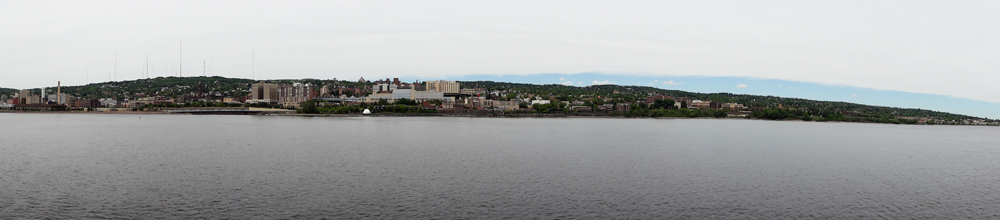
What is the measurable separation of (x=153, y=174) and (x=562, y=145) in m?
Result: 29.8

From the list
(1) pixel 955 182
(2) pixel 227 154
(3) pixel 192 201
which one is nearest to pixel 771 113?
(1) pixel 955 182

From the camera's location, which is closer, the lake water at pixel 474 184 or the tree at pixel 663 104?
the lake water at pixel 474 184

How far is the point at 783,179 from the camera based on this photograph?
29641 millimetres

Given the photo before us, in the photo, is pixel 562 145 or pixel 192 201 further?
pixel 562 145

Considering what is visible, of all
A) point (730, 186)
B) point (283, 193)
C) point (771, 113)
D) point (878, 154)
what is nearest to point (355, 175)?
point (283, 193)

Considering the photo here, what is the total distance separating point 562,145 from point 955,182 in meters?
26.0

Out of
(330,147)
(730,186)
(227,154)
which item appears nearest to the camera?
(730,186)

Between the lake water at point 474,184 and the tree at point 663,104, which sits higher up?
the tree at point 663,104

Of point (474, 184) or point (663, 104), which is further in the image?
point (663, 104)

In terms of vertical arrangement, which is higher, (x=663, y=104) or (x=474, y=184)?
(x=663, y=104)

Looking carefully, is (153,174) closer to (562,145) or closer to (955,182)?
(562,145)

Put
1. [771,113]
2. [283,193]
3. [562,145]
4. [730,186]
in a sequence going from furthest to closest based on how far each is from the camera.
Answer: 1. [771,113]
2. [562,145]
3. [730,186]
4. [283,193]

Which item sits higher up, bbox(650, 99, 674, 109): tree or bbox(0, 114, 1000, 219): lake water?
bbox(650, 99, 674, 109): tree

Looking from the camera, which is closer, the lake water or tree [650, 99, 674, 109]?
the lake water
